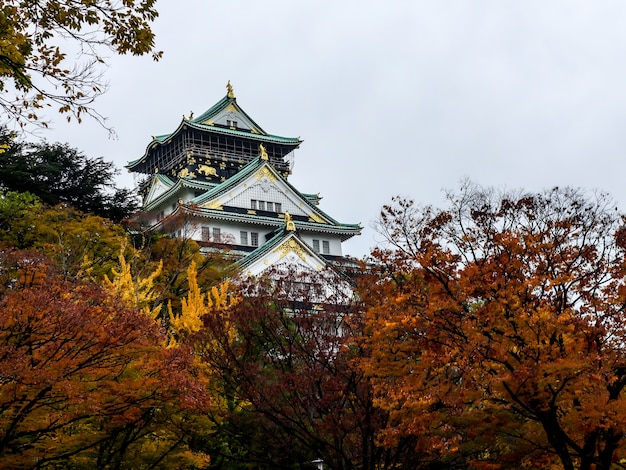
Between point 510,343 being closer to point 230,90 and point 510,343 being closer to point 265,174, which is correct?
point 265,174

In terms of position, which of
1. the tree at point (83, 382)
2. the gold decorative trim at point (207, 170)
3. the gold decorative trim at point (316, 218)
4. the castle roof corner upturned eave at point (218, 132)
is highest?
the castle roof corner upturned eave at point (218, 132)

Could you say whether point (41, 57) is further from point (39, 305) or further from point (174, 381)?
point (174, 381)

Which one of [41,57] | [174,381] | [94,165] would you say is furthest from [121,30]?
[94,165]

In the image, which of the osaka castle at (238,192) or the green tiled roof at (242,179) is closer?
the osaka castle at (238,192)

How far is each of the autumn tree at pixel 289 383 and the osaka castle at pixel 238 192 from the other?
19.5 metres

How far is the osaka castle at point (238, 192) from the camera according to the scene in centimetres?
4147

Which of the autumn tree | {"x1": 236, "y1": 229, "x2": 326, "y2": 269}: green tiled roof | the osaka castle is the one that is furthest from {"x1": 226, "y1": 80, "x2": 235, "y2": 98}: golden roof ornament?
the autumn tree

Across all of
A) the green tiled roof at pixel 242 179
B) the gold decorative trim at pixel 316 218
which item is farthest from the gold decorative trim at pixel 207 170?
the gold decorative trim at pixel 316 218

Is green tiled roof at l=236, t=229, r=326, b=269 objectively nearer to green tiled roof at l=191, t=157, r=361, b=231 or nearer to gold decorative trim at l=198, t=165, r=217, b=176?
green tiled roof at l=191, t=157, r=361, b=231

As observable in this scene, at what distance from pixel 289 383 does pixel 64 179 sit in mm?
21517

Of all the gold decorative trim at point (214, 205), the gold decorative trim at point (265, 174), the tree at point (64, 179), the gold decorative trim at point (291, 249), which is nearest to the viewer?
the tree at point (64, 179)

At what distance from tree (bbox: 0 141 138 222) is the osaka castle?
19.3 ft

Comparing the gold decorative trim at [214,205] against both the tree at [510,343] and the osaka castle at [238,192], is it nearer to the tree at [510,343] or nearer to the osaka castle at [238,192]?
the osaka castle at [238,192]

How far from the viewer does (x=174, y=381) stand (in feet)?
47.0
